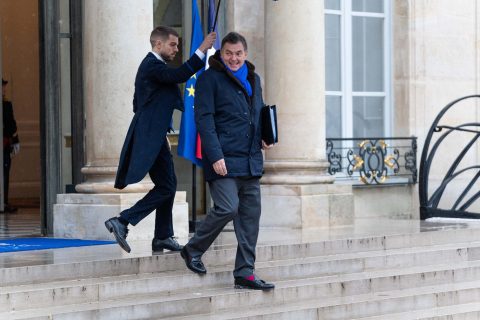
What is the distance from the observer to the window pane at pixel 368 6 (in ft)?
53.2

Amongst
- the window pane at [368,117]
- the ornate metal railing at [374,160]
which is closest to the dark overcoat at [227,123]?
the ornate metal railing at [374,160]

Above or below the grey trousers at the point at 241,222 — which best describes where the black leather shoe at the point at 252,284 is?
below

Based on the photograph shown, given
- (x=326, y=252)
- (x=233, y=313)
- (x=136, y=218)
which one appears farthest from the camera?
(x=326, y=252)

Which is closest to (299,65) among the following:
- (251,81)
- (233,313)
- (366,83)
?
(366,83)

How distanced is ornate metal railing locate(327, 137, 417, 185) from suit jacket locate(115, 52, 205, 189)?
5225mm

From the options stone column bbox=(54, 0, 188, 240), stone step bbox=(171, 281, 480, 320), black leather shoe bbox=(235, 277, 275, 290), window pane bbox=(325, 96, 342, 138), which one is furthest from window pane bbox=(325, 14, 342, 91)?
black leather shoe bbox=(235, 277, 275, 290)

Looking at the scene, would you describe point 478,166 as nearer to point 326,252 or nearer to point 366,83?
point 366,83

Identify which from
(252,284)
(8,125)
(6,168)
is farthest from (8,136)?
(252,284)

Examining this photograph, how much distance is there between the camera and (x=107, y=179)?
12.4m

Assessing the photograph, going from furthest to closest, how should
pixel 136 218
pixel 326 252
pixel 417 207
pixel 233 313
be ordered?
pixel 417 207 < pixel 326 252 < pixel 136 218 < pixel 233 313

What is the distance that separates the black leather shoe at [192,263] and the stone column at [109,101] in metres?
2.20

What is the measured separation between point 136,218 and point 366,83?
6.54 metres

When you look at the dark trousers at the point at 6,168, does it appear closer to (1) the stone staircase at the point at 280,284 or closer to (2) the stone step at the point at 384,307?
(1) the stone staircase at the point at 280,284

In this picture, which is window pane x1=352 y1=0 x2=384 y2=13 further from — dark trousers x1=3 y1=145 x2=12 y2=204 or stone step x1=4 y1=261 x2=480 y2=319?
stone step x1=4 y1=261 x2=480 y2=319
